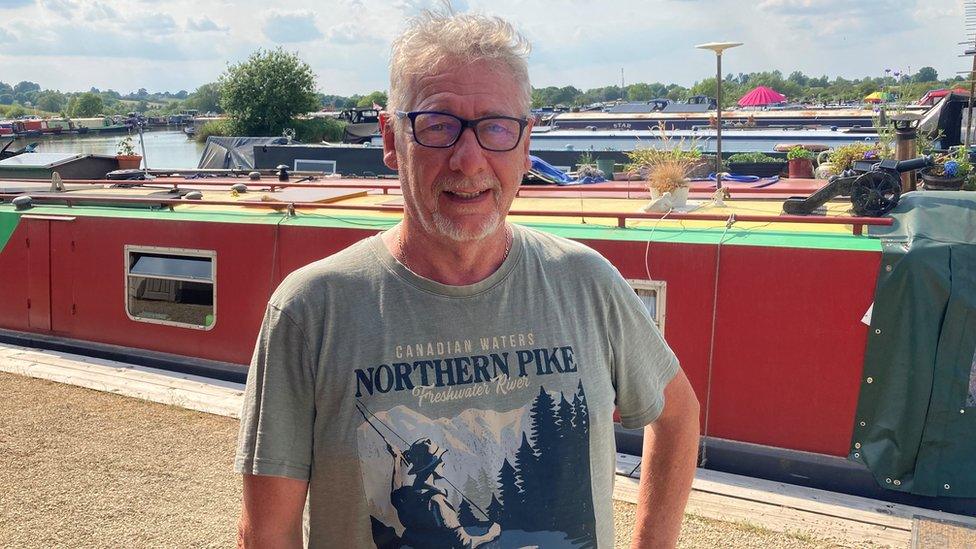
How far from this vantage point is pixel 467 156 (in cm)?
180

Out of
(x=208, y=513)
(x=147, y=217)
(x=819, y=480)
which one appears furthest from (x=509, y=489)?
(x=147, y=217)

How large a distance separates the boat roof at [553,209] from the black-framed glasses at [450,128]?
3.60 m

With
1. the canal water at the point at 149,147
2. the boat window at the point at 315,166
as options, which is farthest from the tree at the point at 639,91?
the boat window at the point at 315,166

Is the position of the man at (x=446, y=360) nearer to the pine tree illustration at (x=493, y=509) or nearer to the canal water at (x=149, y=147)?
the pine tree illustration at (x=493, y=509)

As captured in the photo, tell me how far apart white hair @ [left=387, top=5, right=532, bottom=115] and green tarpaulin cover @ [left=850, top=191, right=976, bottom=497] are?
3.83 metres

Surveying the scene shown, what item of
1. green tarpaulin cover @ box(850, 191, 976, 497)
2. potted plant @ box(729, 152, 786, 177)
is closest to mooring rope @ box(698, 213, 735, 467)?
green tarpaulin cover @ box(850, 191, 976, 497)

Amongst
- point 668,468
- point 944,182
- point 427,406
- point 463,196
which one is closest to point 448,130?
point 463,196

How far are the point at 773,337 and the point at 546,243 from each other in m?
3.78

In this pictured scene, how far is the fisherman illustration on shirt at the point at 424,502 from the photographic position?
172cm

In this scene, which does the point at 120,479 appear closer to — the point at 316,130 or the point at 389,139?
the point at 389,139

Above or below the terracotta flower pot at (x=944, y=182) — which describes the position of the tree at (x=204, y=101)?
above

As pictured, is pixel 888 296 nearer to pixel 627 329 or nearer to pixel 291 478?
pixel 627 329

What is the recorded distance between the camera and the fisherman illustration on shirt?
1.72 meters

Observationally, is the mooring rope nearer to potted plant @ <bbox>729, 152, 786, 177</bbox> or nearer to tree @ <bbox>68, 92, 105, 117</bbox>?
potted plant @ <bbox>729, 152, 786, 177</bbox>
